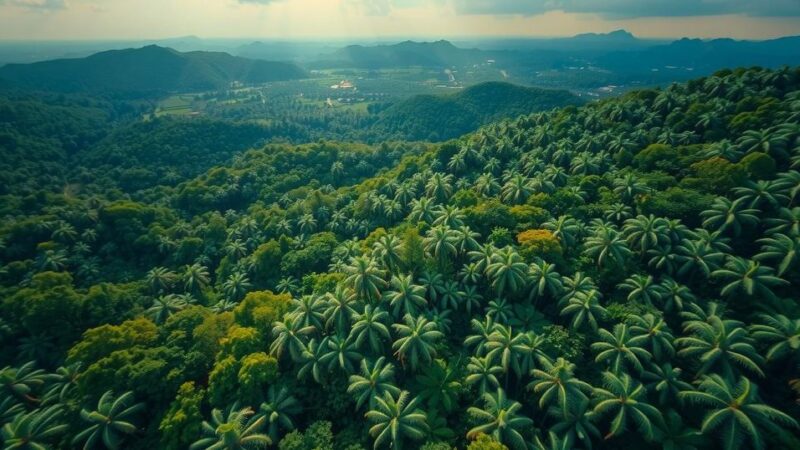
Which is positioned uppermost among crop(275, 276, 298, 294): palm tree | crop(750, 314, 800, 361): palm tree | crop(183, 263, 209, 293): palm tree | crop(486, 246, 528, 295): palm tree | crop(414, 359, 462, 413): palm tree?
crop(486, 246, 528, 295): palm tree

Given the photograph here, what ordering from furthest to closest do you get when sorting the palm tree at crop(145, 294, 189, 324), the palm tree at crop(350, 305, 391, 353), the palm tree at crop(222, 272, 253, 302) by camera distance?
the palm tree at crop(222, 272, 253, 302), the palm tree at crop(145, 294, 189, 324), the palm tree at crop(350, 305, 391, 353)

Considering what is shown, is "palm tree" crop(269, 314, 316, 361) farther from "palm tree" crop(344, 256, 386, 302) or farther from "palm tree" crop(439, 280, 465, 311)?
"palm tree" crop(439, 280, 465, 311)

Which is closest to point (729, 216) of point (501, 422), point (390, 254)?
point (501, 422)

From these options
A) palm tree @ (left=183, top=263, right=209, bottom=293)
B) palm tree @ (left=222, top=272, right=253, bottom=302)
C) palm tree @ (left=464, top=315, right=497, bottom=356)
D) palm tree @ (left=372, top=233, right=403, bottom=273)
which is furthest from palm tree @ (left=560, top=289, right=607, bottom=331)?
palm tree @ (left=183, top=263, right=209, bottom=293)

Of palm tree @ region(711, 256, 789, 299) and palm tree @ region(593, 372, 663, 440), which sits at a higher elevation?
palm tree @ region(711, 256, 789, 299)

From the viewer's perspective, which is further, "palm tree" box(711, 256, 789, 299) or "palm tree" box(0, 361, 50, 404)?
"palm tree" box(0, 361, 50, 404)

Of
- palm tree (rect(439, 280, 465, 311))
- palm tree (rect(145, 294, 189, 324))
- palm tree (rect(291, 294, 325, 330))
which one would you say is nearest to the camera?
palm tree (rect(291, 294, 325, 330))

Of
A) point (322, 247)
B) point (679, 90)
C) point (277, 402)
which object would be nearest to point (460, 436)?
point (277, 402)

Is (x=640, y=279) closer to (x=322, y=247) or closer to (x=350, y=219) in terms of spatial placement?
(x=322, y=247)
